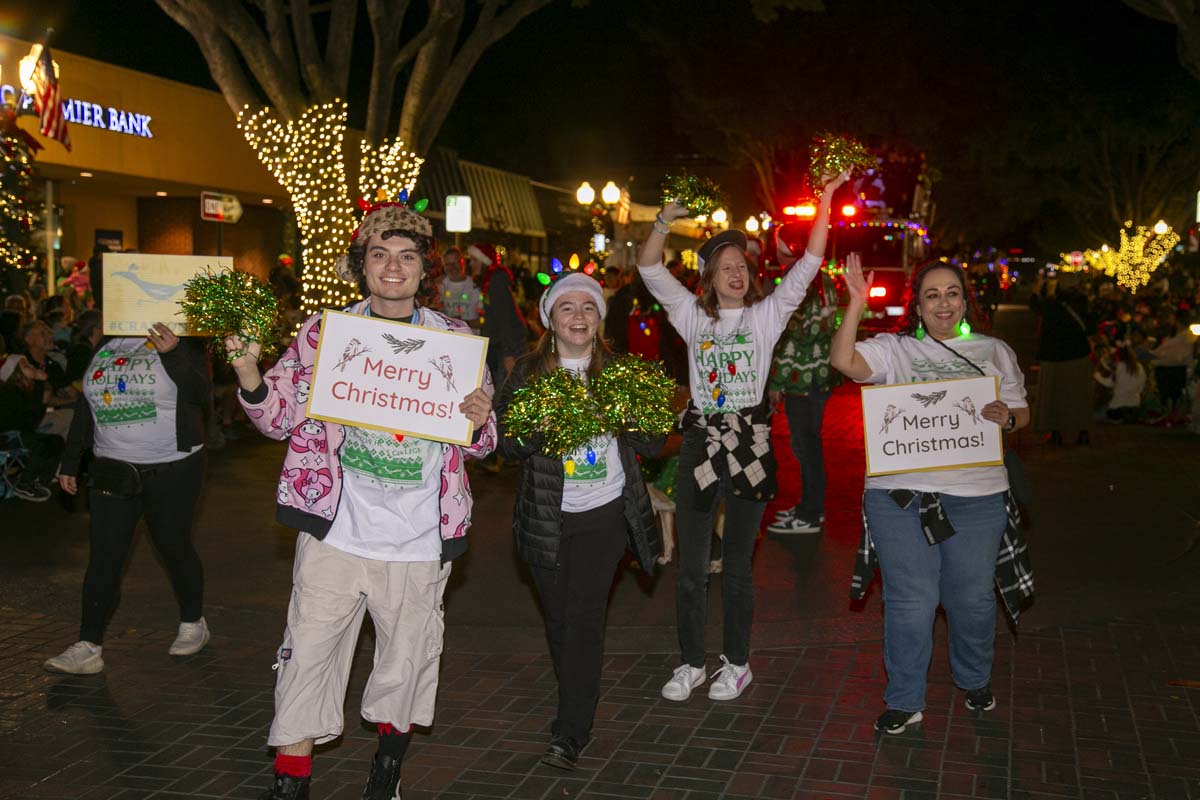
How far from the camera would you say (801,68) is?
116 feet

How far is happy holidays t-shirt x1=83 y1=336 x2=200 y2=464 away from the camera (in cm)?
646

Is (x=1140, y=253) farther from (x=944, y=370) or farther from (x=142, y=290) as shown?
(x=142, y=290)

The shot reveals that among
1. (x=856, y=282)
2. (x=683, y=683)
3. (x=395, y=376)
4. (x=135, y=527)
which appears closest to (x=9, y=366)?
(x=135, y=527)

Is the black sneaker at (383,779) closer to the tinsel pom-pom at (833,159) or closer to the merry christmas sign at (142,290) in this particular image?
the merry christmas sign at (142,290)

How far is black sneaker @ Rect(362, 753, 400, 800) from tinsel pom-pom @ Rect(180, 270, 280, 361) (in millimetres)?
1602

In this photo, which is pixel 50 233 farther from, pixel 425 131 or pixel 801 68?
pixel 801 68

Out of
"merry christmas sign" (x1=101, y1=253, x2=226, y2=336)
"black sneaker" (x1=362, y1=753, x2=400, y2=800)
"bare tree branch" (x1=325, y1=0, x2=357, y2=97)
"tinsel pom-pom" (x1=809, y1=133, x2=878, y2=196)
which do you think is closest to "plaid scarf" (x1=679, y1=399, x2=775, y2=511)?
"tinsel pom-pom" (x1=809, y1=133, x2=878, y2=196)

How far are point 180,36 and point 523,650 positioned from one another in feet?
93.4

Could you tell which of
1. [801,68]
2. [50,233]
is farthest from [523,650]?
[801,68]

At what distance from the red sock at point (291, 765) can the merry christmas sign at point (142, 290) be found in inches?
85.2

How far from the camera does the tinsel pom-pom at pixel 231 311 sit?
15.2 ft

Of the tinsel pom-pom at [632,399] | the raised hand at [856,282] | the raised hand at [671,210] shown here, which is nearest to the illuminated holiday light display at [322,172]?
the raised hand at [671,210]

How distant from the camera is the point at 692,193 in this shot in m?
6.38

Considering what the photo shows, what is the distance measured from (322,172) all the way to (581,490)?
12.8 meters
